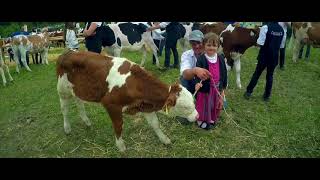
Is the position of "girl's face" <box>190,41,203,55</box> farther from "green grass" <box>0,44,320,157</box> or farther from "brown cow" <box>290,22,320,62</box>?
"brown cow" <box>290,22,320,62</box>

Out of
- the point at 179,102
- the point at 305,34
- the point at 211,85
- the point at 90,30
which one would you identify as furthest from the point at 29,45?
the point at 179,102

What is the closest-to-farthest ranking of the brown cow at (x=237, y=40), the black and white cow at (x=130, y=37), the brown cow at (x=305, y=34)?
1. the brown cow at (x=237, y=40)
2. the black and white cow at (x=130, y=37)
3. the brown cow at (x=305, y=34)

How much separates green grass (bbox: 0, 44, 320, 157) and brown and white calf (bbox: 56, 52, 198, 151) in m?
0.46

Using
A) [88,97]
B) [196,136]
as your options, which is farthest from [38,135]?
[196,136]

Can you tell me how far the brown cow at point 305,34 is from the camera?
39.2ft

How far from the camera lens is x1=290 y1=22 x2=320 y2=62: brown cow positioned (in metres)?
11.9

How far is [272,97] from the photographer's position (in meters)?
8.21

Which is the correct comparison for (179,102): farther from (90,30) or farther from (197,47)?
(90,30)

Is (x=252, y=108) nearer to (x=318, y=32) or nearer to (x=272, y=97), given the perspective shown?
(x=272, y=97)

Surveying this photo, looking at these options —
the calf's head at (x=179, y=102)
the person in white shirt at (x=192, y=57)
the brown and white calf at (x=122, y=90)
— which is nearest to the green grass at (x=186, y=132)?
the brown and white calf at (x=122, y=90)

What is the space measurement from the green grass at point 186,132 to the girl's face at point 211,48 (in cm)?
143

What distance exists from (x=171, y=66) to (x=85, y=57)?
251 inches

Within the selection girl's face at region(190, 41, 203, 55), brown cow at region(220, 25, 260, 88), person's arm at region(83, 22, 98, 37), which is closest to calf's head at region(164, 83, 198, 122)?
girl's face at region(190, 41, 203, 55)

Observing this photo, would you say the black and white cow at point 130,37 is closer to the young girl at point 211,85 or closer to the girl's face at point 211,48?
the young girl at point 211,85
